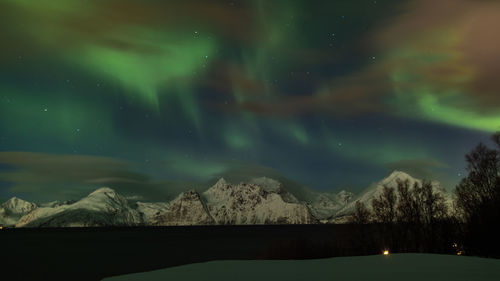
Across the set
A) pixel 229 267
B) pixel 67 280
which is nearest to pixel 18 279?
pixel 67 280

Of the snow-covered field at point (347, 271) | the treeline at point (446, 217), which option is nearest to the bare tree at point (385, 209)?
the treeline at point (446, 217)

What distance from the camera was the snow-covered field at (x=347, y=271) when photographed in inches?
819

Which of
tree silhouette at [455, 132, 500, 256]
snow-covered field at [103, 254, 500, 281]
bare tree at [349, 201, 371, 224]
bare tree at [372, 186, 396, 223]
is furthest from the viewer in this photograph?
bare tree at [349, 201, 371, 224]

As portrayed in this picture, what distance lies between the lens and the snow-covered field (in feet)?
68.3

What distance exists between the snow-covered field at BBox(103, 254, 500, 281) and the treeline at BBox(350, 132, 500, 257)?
21.6 meters

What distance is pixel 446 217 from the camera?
6119 cm

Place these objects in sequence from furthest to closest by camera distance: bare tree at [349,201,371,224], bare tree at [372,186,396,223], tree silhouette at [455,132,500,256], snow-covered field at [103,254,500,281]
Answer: bare tree at [349,201,371,224]
bare tree at [372,186,396,223]
tree silhouette at [455,132,500,256]
snow-covered field at [103,254,500,281]

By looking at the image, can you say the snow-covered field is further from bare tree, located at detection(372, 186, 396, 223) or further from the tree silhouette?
bare tree, located at detection(372, 186, 396, 223)

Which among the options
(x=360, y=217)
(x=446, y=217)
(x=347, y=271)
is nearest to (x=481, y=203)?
(x=446, y=217)

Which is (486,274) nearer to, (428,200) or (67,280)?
(428,200)

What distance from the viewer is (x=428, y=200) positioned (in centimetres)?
6538

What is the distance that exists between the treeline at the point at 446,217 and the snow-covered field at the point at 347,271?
71.0 ft

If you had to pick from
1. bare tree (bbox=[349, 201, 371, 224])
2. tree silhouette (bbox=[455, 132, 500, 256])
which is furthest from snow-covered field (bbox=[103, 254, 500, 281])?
bare tree (bbox=[349, 201, 371, 224])

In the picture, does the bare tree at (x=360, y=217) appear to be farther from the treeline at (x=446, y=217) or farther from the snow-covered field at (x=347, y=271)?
the snow-covered field at (x=347, y=271)
